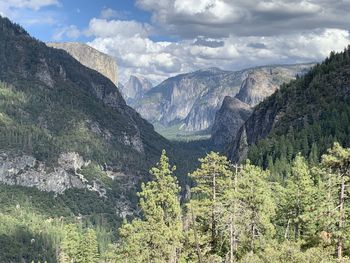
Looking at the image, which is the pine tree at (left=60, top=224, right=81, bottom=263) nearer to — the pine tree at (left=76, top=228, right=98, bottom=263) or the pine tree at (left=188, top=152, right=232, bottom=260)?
the pine tree at (left=76, top=228, right=98, bottom=263)

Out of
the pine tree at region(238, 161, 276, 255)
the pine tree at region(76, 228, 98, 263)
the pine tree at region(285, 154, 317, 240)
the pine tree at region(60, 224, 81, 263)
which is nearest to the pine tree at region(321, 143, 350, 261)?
the pine tree at region(238, 161, 276, 255)

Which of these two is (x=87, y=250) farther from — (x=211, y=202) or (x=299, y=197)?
(x=211, y=202)

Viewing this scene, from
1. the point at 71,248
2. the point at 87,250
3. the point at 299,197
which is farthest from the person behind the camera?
the point at 71,248

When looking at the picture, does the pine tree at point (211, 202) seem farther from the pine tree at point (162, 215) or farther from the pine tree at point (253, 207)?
the pine tree at point (162, 215)

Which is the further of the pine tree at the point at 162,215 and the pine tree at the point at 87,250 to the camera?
the pine tree at the point at 87,250

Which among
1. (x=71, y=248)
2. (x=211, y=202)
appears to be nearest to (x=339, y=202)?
(x=211, y=202)

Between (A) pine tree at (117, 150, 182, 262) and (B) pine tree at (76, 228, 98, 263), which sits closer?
(A) pine tree at (117, 150, 182, 262)

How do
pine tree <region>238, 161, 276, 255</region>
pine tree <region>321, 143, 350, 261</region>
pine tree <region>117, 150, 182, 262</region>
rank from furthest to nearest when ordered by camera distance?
pine tree <region>117, 150, 182, 262</region>
pine tree <region>238, 161, 276, 255</region>
pine tree <region>321, 143, 350, 261</region>

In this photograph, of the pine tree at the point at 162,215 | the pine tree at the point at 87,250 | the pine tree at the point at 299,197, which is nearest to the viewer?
the pine tree at the point at 162,215

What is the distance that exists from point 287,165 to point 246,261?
14743 cm

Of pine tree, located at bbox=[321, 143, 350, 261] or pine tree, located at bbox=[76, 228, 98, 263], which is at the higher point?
pine tree, located at bbox=[321, 143, 350, 261]

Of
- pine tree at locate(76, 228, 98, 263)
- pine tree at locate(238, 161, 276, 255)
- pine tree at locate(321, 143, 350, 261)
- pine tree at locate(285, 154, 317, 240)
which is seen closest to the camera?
pine tree at locate(321, 143, 350, 261)

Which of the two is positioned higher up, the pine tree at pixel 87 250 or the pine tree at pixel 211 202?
the pine tree at pixel 211 202

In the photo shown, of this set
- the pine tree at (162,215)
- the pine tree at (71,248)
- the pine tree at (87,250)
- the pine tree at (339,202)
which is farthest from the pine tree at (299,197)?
the pine tree at (71,248)
